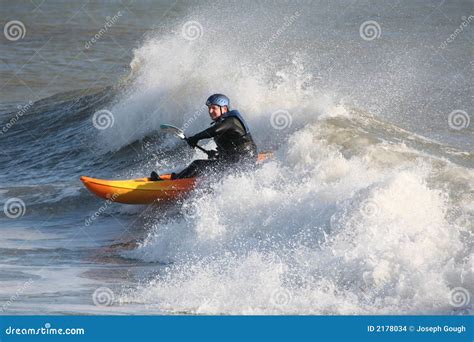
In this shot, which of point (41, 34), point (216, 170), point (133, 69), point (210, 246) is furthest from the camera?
point (41, 34)

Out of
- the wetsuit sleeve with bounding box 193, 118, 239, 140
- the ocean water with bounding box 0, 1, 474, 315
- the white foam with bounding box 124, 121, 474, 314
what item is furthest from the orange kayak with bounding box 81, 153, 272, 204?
the wetsuit sleeve with bounding box 193, 118, 239, 140

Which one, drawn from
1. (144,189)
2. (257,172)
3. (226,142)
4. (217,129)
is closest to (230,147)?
(226,142)

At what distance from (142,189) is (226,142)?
4.22 feet

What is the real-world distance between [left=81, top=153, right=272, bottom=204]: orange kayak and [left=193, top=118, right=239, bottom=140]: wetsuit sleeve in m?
0.59

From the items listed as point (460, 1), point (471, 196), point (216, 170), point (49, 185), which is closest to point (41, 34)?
point (460, 1)

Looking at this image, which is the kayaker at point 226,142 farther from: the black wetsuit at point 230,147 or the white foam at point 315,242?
the white foam at point 315,242

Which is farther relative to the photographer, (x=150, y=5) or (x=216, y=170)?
(x=150, y=5)

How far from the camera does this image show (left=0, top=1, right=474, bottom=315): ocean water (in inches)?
343

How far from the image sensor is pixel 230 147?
12.2 meters

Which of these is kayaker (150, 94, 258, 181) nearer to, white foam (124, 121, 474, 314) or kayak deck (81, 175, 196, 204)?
kayak deck (81, 175, 196, 204)

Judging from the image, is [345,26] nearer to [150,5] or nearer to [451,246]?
[150,5]

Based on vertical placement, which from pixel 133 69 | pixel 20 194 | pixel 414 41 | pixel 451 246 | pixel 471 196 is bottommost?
pixel 451 246

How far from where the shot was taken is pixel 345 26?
28.9 metres

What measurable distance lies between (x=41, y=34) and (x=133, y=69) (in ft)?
42.0
